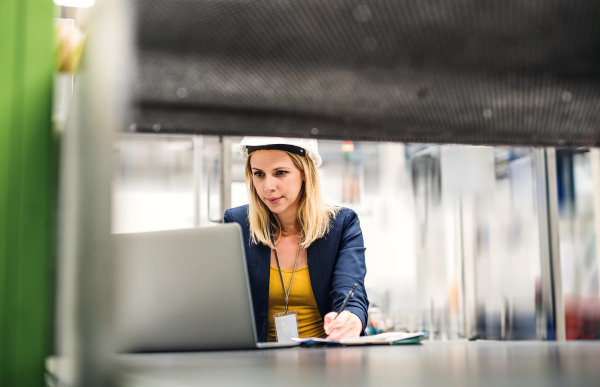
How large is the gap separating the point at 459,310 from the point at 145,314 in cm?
265

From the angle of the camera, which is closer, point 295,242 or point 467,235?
point 295,242

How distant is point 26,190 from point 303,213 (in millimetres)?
1165

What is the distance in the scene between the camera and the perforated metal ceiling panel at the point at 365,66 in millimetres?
415

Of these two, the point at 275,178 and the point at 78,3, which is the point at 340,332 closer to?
the point at 275,178

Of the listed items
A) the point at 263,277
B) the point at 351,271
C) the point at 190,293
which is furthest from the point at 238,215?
the point at 190,293

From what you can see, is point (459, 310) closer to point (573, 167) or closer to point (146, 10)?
point (573, 167)

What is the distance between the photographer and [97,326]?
0.86 feet

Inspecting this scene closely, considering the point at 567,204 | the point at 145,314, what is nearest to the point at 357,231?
the point at 145,314

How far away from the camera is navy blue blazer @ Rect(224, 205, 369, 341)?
1.42m

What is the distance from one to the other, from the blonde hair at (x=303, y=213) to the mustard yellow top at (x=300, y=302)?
0.11m

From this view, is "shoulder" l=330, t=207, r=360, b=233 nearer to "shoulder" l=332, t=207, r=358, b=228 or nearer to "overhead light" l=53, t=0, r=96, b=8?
A: "shoulder" l=332, t=207, r=358, b=228

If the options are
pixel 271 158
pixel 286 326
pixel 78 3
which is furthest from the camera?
pixel 271 158

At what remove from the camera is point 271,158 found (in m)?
1.59

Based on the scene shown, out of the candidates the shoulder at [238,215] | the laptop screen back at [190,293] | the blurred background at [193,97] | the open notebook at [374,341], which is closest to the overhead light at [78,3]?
the blurred background at [193,97]
